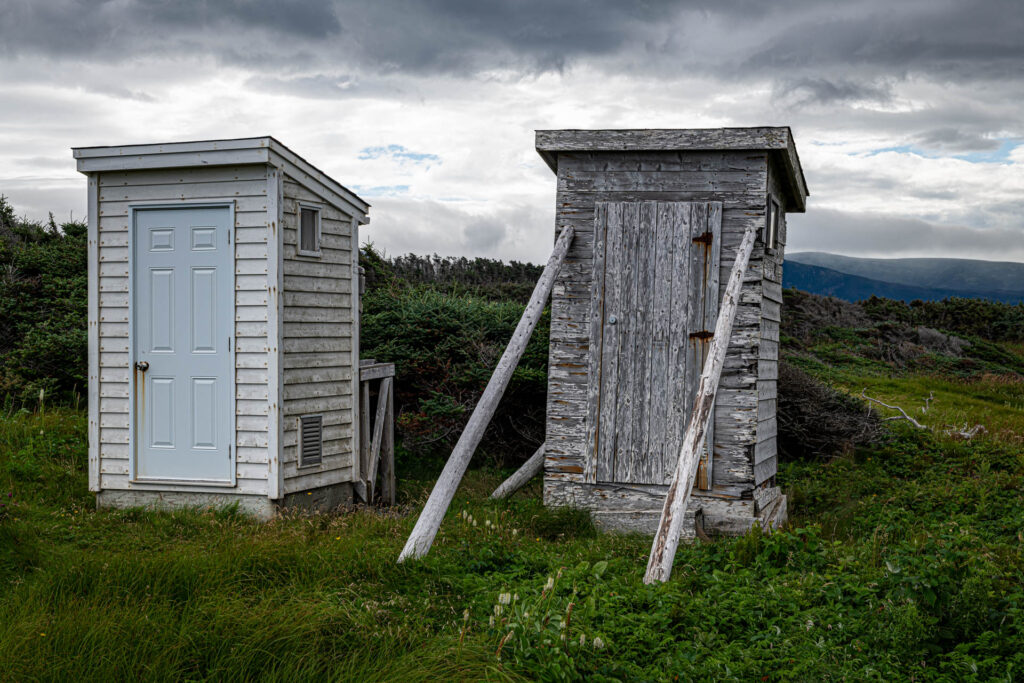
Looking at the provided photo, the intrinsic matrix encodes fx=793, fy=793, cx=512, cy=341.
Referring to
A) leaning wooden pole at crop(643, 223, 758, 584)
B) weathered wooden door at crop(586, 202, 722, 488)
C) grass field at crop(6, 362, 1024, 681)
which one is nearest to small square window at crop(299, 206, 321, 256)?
grass field at crop(6, 362, 1024, 681)

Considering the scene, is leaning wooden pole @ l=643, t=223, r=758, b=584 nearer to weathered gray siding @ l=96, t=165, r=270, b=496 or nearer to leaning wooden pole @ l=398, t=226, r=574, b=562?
leaning wooden pole @ l=398, t=226, r=574, b=562

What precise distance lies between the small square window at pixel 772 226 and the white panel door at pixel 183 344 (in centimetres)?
533

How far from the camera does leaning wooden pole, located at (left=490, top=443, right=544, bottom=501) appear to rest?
333 inches

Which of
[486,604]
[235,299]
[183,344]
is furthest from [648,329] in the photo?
[183,344]

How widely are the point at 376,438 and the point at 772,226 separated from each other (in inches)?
198

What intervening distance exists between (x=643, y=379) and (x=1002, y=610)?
12.4ft

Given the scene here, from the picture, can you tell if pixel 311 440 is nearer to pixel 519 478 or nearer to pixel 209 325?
pixel 209 325

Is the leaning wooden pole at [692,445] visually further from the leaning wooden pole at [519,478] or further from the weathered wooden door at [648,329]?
the leaning wooden pole at [519,478]

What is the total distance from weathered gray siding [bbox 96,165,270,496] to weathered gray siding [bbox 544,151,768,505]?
290cm

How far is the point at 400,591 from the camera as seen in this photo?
5.09 m

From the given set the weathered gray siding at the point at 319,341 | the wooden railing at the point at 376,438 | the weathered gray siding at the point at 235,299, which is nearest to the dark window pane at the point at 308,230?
the weathered gray siding at the point at 319,341

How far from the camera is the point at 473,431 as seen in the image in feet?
21.0

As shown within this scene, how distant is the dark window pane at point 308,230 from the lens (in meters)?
8.21

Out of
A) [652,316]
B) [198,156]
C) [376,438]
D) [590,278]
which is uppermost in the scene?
[198,156]
